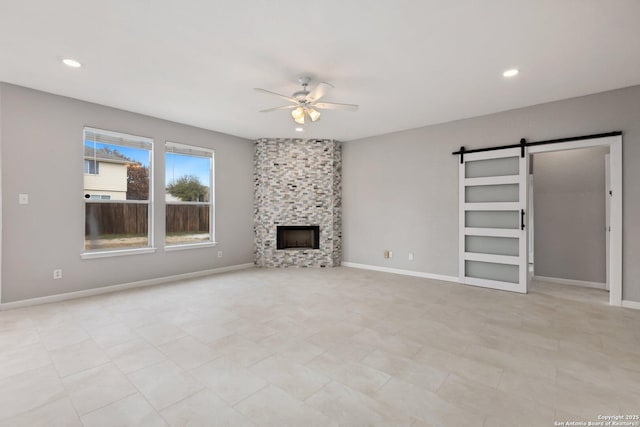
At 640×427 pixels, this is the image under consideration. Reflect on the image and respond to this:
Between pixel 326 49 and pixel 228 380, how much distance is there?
9.67 feet

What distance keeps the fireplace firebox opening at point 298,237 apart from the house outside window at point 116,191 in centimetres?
263

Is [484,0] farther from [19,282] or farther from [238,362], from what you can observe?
[19,282]

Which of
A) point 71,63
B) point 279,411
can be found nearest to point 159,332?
point 279,411

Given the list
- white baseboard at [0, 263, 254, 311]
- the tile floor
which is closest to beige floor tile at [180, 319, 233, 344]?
the tile floor

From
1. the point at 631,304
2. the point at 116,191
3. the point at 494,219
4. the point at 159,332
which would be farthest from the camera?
the point at 494,219

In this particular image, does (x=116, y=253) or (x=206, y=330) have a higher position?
(x=116, y=253)

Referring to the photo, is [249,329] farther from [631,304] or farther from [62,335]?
[631,304]

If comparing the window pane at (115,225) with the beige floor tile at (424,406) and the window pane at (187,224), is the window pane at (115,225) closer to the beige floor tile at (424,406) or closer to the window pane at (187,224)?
the window pane at (187,224)

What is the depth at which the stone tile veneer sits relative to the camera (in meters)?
6.28

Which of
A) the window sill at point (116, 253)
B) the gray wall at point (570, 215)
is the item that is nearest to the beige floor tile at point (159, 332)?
the window sill at point (116, 253)

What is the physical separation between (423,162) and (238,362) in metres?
4.54

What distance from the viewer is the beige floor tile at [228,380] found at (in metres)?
1.95

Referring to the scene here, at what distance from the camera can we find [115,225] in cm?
454

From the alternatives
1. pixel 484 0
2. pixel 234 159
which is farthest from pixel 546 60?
pixel 234 159
